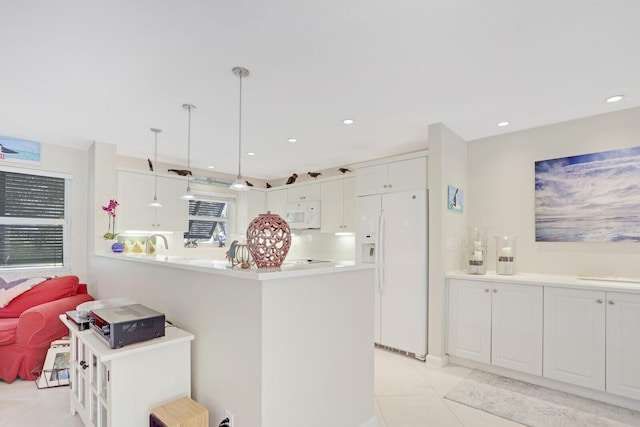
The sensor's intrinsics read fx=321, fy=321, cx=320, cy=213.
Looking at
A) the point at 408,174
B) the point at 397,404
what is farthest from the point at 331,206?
the point at 397,404

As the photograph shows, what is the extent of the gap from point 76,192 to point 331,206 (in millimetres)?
3501

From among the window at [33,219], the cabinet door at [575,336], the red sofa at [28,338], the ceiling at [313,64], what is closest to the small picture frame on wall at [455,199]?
the ceiling at [313,64]

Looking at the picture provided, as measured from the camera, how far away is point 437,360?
3291 millimetres

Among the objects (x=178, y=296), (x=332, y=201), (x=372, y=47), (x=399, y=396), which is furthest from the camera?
(x=332, y=201)

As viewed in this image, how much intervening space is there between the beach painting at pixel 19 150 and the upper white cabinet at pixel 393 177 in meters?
4.04

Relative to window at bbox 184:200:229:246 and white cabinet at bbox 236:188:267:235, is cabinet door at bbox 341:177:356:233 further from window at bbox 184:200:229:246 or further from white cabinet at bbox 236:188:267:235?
window at bbox 184:200:229:246

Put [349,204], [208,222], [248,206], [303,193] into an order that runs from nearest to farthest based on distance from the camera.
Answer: [349,204], [303,193], [208,222], [248,206]

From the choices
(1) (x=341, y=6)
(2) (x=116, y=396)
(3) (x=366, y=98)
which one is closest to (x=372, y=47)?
(1) (x=341, y=6)

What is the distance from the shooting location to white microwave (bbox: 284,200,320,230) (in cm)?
523

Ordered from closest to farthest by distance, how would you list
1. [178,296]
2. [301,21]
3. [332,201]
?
[301,21] → [178,296] → [332,201]

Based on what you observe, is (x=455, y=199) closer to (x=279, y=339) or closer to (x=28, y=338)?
(x=279, y=339)

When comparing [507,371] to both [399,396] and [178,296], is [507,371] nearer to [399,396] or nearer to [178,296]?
[399,396]

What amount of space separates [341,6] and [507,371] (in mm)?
3373

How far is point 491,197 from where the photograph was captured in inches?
146
